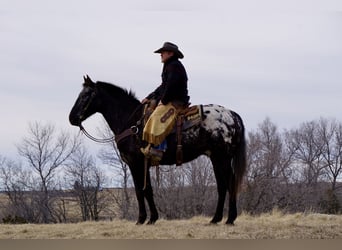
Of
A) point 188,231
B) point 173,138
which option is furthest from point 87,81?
point 188,231

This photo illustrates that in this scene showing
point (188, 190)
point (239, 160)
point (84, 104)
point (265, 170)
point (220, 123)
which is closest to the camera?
point (220, 123)

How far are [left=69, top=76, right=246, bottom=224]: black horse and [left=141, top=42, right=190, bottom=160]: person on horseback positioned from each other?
9.0 inches

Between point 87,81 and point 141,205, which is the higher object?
point 87,81

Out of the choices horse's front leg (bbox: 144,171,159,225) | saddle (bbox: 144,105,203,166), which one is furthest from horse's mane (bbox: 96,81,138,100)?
horse's front leg (bbox: 144,171,159,225)

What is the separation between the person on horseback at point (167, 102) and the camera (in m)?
6.33

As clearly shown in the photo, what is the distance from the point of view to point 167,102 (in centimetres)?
645

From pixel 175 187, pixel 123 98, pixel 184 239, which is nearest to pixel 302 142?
pixel 175 187

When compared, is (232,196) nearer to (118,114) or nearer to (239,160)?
(239,160)

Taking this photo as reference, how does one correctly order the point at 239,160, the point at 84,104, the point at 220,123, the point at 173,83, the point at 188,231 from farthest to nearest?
the point at 84,104
the point at 239,160
the point at 220,123
the point at 173,83
the point at 188,231

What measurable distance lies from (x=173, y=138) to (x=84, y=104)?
1.50 metres

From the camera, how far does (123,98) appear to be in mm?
7074

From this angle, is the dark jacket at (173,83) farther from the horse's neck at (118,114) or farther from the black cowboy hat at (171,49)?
the horse's neck at (118,114)

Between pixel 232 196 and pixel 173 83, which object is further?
pixel 232 196

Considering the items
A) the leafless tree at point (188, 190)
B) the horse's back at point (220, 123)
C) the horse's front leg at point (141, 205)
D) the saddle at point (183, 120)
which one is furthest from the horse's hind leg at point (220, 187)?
the leafless tree at point (188, 190)
